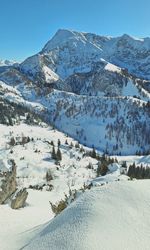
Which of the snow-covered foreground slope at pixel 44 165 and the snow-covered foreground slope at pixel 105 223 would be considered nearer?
the snow-covered foreground slope at pixel 105 223

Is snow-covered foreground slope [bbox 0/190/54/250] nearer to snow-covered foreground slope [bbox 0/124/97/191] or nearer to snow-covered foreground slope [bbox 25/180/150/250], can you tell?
snow-covered foreground slope [bbox 25/180/150/250]

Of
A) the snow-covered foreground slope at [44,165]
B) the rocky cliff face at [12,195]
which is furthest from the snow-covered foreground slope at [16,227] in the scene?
the snow-covered foreground slope at [44,165]

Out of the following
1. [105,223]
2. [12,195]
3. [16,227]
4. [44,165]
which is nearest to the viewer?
[105,223]

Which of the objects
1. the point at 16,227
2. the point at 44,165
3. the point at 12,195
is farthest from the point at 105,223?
the point at 44,165

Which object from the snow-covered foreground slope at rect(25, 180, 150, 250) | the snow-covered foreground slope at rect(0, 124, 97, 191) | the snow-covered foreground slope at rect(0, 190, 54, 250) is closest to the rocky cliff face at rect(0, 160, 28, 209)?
the snow-covered foreground slope at rect(0, 190, 54, 250)

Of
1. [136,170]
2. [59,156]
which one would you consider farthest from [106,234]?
[59,156]

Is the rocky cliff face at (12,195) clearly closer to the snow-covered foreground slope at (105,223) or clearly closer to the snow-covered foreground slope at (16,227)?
the snow-covered foreground slope at (16,227)

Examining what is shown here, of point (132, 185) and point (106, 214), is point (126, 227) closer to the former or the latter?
point (106, 214)

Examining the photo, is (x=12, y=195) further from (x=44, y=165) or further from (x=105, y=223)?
(x=44, y=165)
